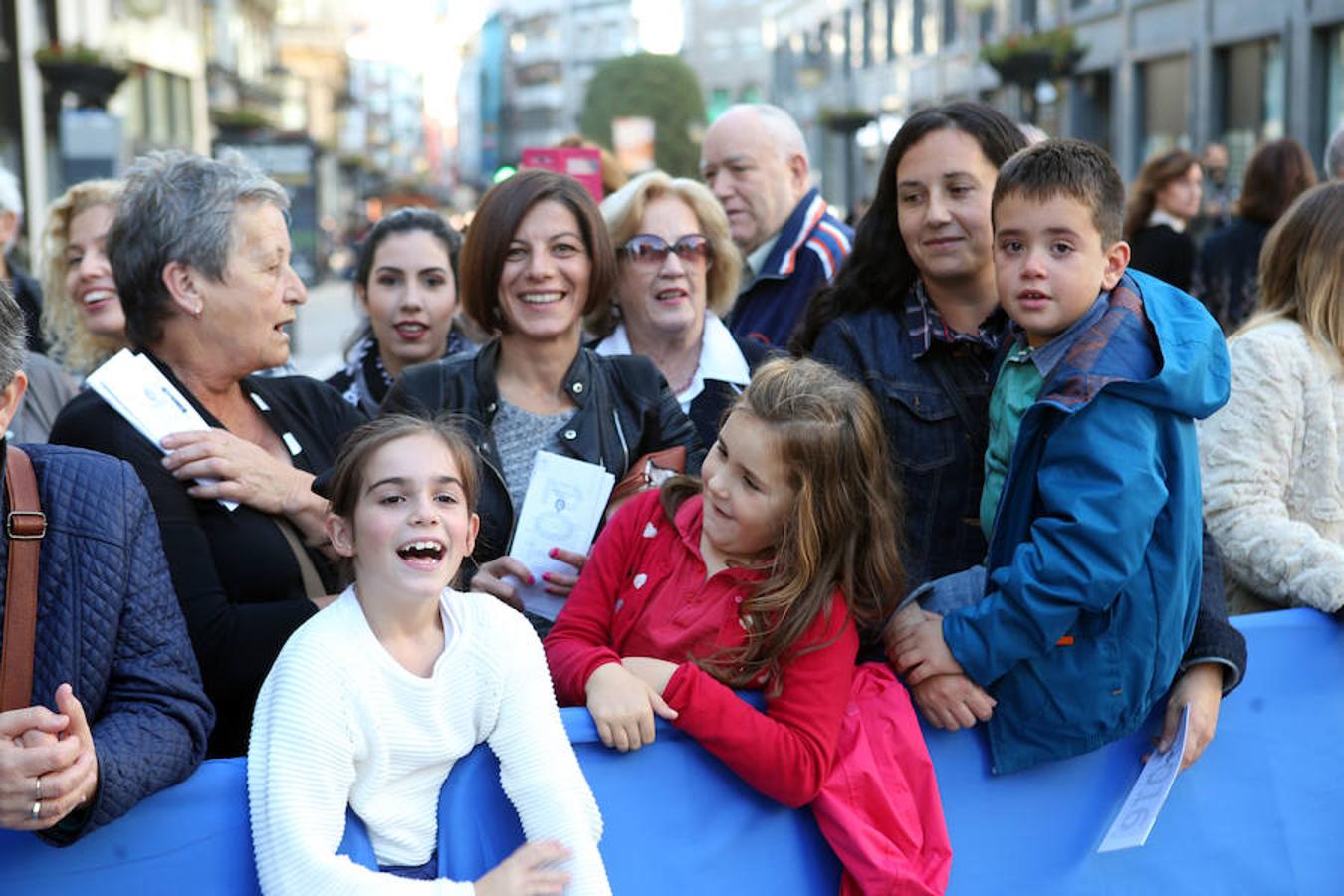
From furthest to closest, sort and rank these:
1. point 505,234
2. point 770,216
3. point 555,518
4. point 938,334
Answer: point 770,216 < point 505,234 < point 555,518 < point 938,334

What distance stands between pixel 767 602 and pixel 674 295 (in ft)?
6.18

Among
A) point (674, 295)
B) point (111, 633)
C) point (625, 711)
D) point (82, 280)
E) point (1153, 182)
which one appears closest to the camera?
point (111, 633)

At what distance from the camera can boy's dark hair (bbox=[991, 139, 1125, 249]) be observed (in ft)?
9.26

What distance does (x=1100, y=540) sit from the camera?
2.66 metres

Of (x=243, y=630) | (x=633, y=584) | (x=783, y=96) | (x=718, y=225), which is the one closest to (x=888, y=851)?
(x=633, y=584)

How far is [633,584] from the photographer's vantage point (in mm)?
2969

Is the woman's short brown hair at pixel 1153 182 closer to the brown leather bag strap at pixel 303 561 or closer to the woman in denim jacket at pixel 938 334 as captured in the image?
the woman in denim jacket at pixel 938 334

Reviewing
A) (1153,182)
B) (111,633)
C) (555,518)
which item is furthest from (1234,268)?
(111,633)

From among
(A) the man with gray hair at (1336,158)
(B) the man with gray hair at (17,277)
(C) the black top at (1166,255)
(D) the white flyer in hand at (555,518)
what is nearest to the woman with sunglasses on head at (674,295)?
(D) the white flyer in hand at (555,518)

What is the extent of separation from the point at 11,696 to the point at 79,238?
11.4ft

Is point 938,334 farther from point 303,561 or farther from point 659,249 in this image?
point 303,561

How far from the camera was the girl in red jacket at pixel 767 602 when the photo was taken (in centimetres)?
266

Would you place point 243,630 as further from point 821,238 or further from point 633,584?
point 821,238

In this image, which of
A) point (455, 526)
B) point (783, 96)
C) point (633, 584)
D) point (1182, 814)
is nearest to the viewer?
point (455, 526)
